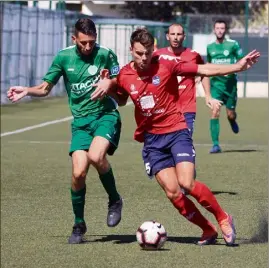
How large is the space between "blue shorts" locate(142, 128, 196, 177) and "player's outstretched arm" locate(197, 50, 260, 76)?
0.60 m

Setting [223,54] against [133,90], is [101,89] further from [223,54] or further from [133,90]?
[223,54]

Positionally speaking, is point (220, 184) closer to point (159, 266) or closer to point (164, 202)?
point (164, 202)

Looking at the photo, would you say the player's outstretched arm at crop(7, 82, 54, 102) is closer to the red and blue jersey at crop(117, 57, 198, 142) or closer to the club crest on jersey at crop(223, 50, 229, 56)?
the red and blue jersey at crop(117, 57, 198, 142)

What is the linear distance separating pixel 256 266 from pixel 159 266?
2.58ft

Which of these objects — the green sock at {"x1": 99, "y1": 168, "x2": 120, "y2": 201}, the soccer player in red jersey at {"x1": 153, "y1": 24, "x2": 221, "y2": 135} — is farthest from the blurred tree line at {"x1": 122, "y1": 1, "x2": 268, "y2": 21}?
the green sock at {"x1": 99, "y1": 168, "x2": 120, "y2": 201}

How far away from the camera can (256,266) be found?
9.10 m

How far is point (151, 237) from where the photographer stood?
9.85m

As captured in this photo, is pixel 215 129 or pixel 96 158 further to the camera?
pixel 215 129

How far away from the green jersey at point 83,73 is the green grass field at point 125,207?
1265 mm

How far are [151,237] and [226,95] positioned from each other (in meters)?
10.3

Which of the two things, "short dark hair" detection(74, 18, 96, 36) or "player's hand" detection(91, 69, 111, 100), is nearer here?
"player's hand" detection(91, 69, 111, 100)

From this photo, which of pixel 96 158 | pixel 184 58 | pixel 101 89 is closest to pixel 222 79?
pixel 184 58

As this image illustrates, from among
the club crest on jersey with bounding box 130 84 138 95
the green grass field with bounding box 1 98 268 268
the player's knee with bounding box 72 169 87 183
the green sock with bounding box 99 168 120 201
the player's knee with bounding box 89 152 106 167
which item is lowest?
the green grass field with bounding box 1 98 268 268

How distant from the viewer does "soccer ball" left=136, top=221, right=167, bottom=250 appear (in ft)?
32.4
